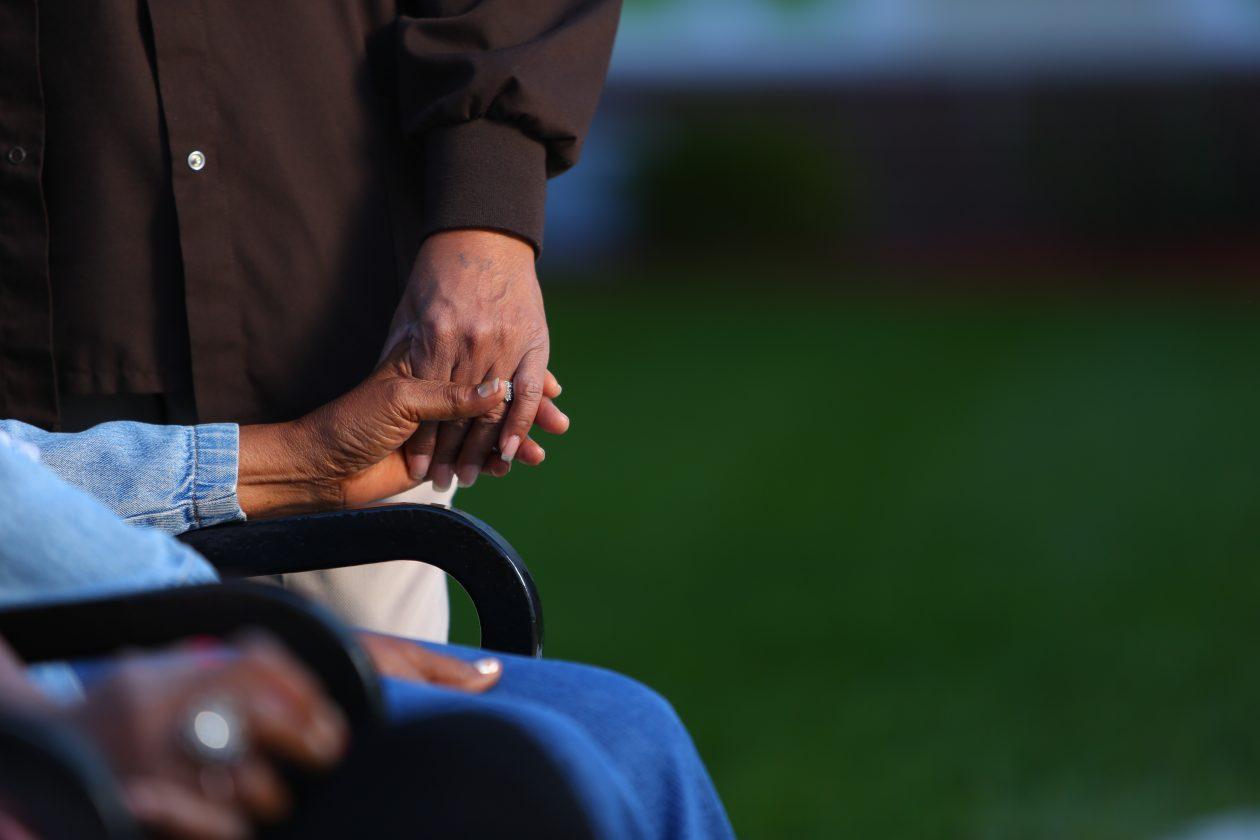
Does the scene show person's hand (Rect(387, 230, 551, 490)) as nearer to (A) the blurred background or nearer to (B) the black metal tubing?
(B) the black metal tubing

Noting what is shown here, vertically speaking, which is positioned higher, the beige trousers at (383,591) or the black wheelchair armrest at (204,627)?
the black wheelchair armrest at (204,627)

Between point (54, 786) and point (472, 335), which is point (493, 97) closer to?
point (472, 335)

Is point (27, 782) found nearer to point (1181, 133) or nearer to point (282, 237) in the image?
point (282, 237)

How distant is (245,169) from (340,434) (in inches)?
18.7

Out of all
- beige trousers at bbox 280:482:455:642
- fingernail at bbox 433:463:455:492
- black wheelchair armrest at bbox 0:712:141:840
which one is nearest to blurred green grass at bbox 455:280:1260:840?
beige trousers at bbox 280:482:455:642

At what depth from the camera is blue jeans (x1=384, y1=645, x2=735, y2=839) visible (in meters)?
1.18

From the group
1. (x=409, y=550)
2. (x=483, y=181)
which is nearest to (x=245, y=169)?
(x=483, y=181)

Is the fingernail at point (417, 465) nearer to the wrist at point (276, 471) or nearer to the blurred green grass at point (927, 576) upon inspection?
the wrist at point (276, 471)

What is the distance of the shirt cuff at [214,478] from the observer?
189cm

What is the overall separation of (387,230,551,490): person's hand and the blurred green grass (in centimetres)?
175

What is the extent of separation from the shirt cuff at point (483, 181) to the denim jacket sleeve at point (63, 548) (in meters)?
0.84

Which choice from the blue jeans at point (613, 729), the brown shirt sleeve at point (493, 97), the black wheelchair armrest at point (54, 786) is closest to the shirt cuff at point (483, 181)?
the brown shirt sleeve at point (493, 97)

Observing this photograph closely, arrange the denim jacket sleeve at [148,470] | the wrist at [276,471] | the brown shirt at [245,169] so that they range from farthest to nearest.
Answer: the brown shirt at [245,169]
the wrist at [276,471]
the denim jacket sleeve at [148,470]

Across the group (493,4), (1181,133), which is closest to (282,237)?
(493,4)
